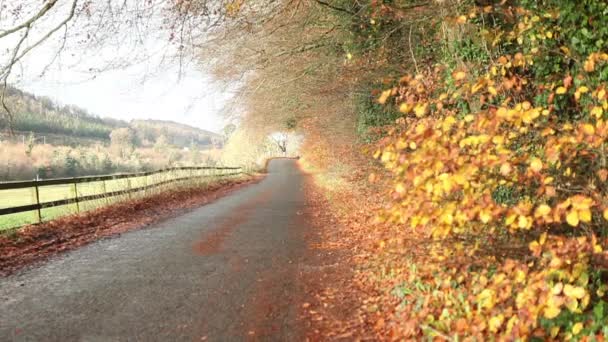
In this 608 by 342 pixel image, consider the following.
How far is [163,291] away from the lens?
19.5 ft

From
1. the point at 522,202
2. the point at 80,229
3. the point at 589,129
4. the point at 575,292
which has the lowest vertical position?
the point at 80,229

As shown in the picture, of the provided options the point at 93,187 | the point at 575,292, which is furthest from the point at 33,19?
the point at 575,292

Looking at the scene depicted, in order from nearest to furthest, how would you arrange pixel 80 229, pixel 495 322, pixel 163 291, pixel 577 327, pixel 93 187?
pixel 577 327 → pixel 495 322 → pixel 163 291 → pixel 80 229 → pixel 93 187

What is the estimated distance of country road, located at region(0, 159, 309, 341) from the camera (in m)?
4.65

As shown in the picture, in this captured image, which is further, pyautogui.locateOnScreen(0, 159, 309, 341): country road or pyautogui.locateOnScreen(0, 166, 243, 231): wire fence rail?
pyautogui.locateOnScreen(0, 166, 243, 231): wire fence rail

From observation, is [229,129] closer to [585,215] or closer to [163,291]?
[163,291]

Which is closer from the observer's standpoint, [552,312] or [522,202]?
[552,312]

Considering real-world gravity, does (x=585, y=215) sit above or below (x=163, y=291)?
above

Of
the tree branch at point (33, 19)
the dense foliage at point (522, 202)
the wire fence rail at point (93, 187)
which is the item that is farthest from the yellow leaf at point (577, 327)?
the wire fence rail at point (93, 187)

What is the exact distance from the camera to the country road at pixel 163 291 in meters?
4.65

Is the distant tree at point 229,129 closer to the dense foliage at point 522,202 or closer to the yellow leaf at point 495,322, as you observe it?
the dense foliage at point 522,202

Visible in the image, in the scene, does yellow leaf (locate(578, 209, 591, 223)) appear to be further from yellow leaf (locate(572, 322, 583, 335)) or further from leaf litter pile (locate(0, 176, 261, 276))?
leaf litter pile (locate(0, 176, 261, 276))

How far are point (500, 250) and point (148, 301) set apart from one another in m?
4.26

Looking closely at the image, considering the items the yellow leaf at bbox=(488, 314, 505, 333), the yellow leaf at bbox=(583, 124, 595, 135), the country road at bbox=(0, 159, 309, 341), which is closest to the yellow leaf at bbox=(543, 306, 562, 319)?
the yellow leaf at bbox=(488, 314, 505, 333)
